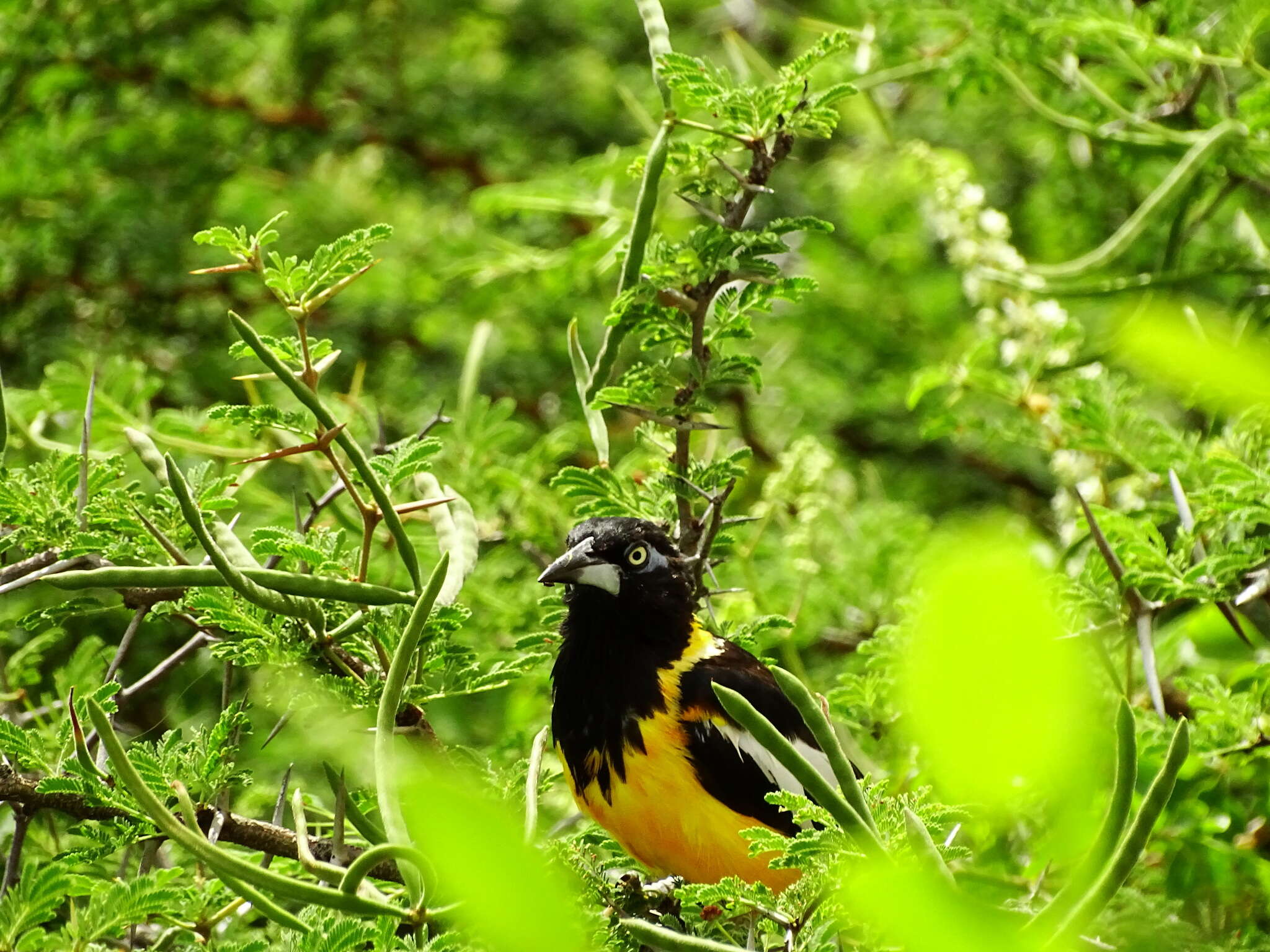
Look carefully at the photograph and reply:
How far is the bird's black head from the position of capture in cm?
217

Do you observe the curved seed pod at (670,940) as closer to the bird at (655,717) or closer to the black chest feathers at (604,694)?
the bird at (655,717)

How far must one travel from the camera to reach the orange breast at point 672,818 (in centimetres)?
212

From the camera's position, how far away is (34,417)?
8.98 feet

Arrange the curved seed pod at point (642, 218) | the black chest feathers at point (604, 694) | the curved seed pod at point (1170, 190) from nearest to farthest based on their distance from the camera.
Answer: the curved seed pod at point (642, 218) → the black chest feathers at point (604, 694) → the curved seed pod at point (1170, 190)

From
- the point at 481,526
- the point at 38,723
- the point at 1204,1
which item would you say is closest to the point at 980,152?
the point at 1204,1

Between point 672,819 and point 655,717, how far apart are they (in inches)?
7.3

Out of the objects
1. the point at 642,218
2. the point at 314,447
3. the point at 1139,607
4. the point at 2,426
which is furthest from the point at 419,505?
the point at 1139,607

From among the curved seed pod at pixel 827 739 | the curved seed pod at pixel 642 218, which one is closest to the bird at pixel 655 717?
the curved seed pod at pixel 642 218

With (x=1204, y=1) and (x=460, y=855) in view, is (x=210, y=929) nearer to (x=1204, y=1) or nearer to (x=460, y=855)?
(x=460, y=855)

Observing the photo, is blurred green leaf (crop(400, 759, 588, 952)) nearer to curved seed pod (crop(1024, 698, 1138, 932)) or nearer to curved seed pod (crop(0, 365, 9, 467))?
curved seed pod (crop(1024, 698, 1138, 932))

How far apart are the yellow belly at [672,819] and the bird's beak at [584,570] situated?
0.88ft

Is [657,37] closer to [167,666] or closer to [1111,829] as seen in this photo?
[167,666]

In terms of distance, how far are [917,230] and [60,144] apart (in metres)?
3.41

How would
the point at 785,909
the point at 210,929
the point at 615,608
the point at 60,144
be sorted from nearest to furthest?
the point at 785,909, the point at 210,929, the point at 615,608, the point at 60,144
